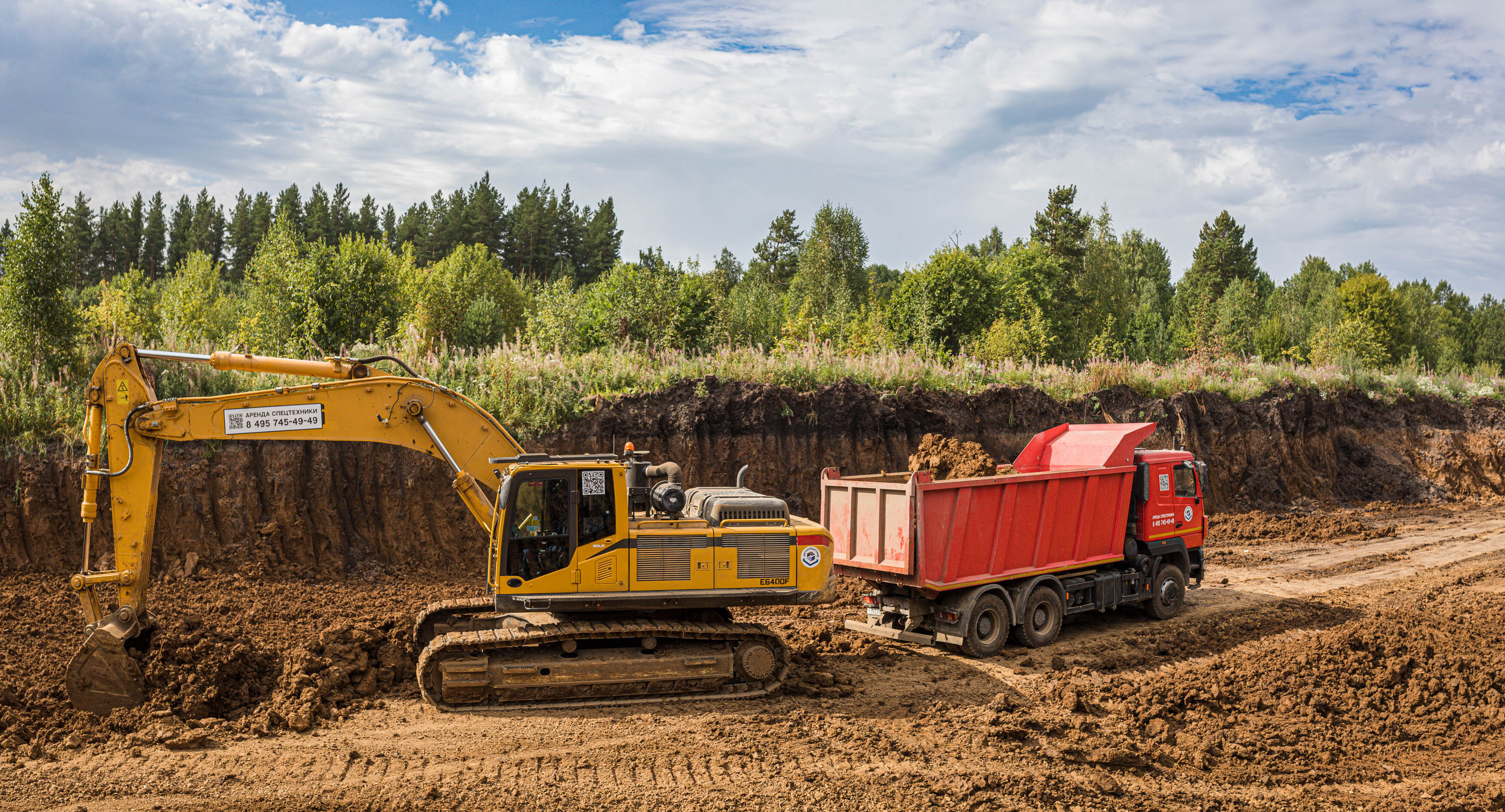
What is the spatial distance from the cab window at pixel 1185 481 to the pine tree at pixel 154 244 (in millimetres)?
85548

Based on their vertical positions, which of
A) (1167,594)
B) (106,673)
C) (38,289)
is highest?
(38,289)

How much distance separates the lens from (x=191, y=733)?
7523 mm

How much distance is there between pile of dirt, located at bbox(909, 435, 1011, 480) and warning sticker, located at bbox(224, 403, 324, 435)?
21.3 ft

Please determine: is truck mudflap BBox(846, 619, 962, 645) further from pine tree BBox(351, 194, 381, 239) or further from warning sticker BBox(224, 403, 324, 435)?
pine tree BBox(351, 194, 381, 239)

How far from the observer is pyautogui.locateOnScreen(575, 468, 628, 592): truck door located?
8.54m

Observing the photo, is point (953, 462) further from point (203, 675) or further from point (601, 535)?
point (203, 675)

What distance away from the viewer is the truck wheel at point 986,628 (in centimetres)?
1066

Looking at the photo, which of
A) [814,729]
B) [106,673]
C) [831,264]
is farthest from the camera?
[831,264]

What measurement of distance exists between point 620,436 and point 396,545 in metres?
4.08

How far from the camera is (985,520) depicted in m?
10.7

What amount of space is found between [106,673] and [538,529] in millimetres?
3793

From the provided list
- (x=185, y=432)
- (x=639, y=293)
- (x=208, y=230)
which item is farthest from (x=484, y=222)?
(x=185, y=432)

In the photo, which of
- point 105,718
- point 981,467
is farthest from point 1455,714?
point 105,718

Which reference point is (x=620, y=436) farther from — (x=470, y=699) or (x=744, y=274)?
(x=744, y=274)
